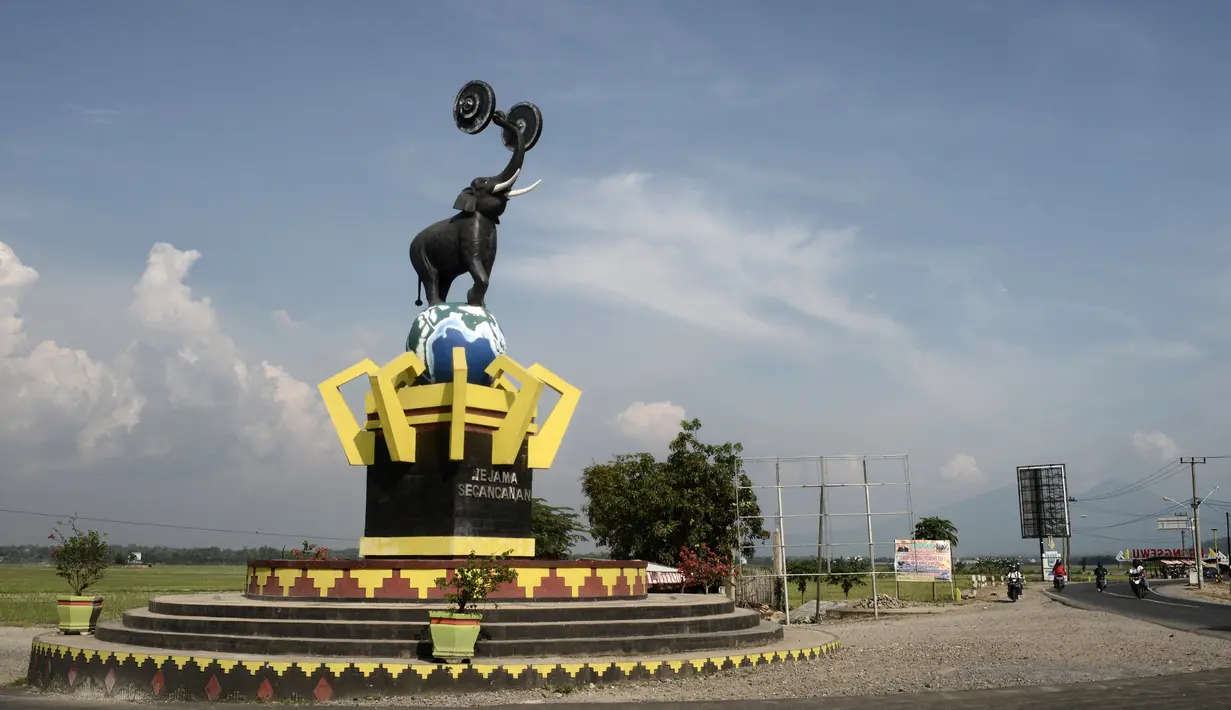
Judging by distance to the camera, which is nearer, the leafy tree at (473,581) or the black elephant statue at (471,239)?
the leafy tree at (473,581)

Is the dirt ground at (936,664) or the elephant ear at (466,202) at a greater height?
the elephant ear at (466,202)

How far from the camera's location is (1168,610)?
32.9m

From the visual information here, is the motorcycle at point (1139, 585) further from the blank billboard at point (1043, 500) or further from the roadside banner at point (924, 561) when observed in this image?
the blank billboard at point (1043, 500)

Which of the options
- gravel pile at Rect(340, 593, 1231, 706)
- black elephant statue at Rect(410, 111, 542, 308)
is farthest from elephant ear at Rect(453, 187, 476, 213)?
gravel pile at Rect(340, 593, 1231, 706)

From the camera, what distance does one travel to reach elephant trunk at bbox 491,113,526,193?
23016 millimetres

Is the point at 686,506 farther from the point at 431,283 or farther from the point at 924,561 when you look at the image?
the point at 431,283

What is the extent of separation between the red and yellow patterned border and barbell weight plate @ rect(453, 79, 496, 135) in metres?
11.0

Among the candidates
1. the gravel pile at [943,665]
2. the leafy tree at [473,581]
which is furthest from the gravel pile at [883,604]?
the leafy tree at [473,581]

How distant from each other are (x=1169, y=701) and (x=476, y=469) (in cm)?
1270

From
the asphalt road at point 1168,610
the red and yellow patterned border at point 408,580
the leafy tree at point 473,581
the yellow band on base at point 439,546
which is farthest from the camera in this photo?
the asphalt road at point 1168,610

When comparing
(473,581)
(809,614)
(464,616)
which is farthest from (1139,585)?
(464,616)

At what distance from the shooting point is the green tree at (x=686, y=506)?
124ft

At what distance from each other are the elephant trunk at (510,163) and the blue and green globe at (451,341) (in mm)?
3231

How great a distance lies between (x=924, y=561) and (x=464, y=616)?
27.3 m
